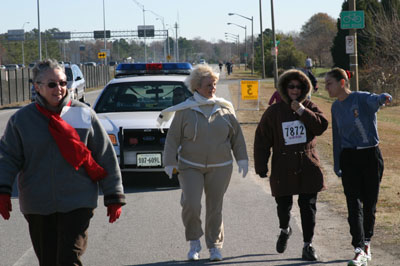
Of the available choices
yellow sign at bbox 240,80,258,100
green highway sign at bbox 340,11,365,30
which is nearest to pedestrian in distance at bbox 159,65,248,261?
green highway sign at bbox 340,11,365,30

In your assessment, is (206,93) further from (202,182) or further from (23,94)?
(23,94)

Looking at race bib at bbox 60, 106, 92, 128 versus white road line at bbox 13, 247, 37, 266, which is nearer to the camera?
race bib at bbox 60, 106, 92, 128

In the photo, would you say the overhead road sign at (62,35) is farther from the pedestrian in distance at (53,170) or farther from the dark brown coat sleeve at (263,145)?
the pedestrian in distance at (53,170)

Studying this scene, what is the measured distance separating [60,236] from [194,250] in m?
2.20

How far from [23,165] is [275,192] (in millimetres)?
2642

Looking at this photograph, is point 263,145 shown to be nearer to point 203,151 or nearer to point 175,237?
point 203,151

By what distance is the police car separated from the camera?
10648 mm

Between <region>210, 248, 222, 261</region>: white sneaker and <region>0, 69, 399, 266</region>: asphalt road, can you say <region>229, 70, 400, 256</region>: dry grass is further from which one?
<region>210, 248, 222, 261</region>: white sneaker

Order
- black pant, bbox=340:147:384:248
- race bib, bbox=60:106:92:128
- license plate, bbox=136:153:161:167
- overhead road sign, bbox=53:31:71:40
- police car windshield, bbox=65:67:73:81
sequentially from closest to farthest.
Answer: race bib, bbox=60:106:92:128
black pant, bbox=340:147:384:248
license plate, bbox=136:153:161:167
police car windshield, bbox=65:67:73:81
overhead road sign, bbox=53:31:71:40

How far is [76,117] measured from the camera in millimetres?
4781

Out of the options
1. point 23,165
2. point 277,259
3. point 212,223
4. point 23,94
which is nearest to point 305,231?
point 277,259

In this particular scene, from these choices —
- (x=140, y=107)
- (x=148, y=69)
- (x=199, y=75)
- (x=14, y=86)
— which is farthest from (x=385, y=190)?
(x=14, y=86)

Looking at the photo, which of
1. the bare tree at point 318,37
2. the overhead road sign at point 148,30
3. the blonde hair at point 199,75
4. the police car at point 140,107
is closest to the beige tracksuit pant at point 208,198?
the blonde hair at point 199,75

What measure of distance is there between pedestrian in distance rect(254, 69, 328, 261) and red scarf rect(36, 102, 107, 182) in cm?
229
